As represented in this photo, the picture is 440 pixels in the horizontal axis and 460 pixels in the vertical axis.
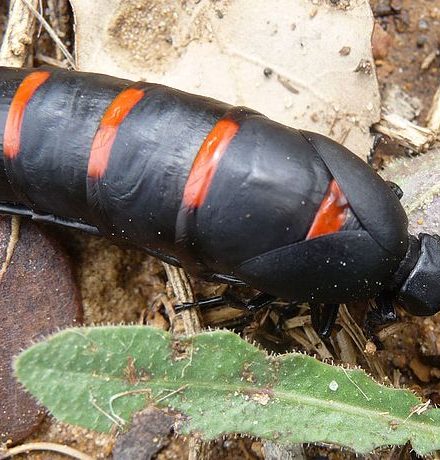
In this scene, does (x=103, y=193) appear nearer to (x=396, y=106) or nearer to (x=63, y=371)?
(x=63, y=371)

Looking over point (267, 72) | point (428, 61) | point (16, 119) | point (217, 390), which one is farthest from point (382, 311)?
point (16, 119)

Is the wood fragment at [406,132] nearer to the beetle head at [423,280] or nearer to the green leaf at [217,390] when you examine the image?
the beetle head at [423,280]

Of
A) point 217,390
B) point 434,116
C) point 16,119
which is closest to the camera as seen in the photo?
point 217,390

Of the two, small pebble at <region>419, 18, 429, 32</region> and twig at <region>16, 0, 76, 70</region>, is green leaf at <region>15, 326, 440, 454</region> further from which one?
small pebble at <region>419, 18, 429, 32</region>

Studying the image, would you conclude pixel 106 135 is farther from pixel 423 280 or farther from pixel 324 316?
pixel 423 280

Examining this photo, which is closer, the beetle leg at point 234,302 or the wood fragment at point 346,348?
the beetle leg at point 234,302

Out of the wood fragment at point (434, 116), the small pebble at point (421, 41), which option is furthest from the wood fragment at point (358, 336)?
the small pebble at point (421, 41)

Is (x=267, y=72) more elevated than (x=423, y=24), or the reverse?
(x=423, y=24)
